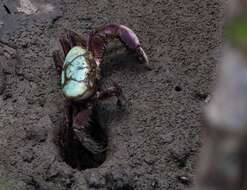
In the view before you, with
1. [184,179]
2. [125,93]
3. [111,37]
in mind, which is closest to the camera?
[184,179]

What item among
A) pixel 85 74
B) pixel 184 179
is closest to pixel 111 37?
pixel 85 74

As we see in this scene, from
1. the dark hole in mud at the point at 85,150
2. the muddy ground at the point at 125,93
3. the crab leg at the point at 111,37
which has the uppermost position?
the crab leg at the point at 111,37

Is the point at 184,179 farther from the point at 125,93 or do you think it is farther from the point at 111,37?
Result: the point at 111,37

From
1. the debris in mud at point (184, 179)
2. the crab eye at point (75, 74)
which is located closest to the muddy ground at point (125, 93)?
the debris in mud at point (184, 179)

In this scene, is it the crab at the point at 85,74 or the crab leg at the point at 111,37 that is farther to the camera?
the crab leg at the point at 111,37

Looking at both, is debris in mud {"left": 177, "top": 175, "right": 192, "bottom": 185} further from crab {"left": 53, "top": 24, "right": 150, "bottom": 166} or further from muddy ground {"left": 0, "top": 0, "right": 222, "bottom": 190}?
crab {"left": 53, "top": 24, "right": 150, "bottom": 166}

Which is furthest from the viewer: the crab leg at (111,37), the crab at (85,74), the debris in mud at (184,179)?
the crab leg at (111,37)

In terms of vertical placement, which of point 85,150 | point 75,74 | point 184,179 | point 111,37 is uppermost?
point 111,37

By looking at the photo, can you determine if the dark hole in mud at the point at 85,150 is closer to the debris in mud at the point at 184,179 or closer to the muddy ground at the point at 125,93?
the muddy ground at the point at 125,93
